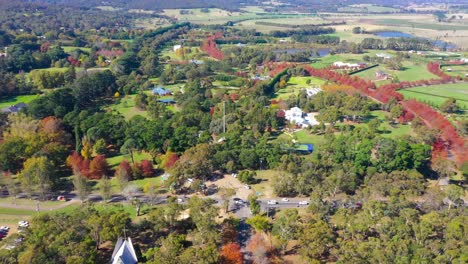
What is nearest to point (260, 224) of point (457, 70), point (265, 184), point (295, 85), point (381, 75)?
point (265, 184)

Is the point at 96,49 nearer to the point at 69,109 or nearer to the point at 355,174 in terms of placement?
the point at 69,109

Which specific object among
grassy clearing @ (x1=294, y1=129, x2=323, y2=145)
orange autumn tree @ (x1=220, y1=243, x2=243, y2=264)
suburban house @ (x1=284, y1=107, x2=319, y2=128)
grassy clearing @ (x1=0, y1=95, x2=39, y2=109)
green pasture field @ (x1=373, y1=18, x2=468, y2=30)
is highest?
green pasture field @ (x1=373, y1=18, x2=468, y2=30)

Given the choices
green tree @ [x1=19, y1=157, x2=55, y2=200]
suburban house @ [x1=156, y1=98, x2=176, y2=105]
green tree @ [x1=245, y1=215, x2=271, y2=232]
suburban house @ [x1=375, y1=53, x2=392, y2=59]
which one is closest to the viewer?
green tree @ [x1=245, y1=215, x2=271, y2=232]

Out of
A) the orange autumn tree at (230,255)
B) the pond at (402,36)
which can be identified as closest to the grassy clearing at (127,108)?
the orange autumn tree at (230,255)

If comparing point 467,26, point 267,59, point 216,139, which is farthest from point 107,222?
point 467,26

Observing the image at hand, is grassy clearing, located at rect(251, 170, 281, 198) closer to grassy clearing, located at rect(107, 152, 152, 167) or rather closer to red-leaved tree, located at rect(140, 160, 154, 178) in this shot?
red-leaved tree, located at rect(140, 160, 154, 178)

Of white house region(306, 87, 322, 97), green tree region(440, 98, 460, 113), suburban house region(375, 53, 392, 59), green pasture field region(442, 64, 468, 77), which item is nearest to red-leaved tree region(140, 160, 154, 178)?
white house region(306, 87, 322, 97)

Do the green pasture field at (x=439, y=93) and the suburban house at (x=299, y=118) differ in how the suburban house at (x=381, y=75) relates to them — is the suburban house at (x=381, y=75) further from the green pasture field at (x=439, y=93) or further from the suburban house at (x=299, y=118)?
the suburban house at (x=299, y=118)
